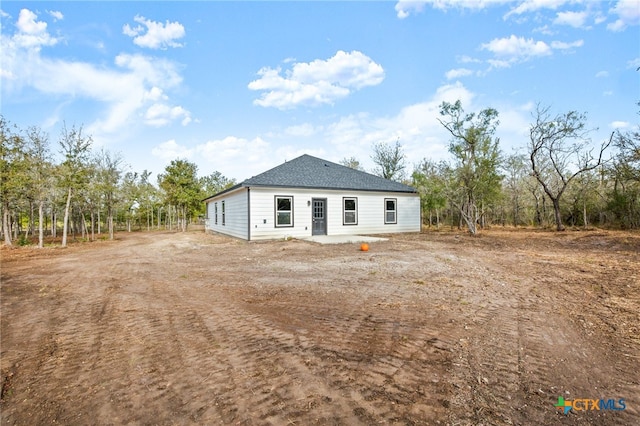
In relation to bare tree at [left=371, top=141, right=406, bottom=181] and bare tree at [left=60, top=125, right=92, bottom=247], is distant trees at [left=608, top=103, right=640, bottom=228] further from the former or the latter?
bare tree at [left=60, top=125, right=92, bottom=247]

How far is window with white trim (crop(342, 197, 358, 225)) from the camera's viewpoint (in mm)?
15375

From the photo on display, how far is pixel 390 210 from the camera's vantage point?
55.5ft

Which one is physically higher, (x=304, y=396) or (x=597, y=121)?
(x=597, y=121)

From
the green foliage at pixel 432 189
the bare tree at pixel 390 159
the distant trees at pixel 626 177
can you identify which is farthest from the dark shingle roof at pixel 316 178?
the bare tree at pixel 390 159

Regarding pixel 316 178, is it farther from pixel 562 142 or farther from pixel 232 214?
pixel 562 142

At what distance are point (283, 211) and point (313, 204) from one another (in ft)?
5.59

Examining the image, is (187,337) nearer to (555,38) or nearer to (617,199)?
(555,38)

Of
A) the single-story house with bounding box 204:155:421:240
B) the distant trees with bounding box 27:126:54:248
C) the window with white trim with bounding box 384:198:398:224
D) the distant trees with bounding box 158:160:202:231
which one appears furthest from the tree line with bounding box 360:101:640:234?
the distant trees with bounding box 27:126:54:248

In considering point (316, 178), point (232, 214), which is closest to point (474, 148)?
point (316, 178)

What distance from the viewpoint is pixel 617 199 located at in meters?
17.0

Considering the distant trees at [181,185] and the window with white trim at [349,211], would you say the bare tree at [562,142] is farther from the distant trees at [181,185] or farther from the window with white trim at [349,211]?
the distant trees at [181,185]

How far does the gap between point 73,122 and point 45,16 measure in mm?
7621

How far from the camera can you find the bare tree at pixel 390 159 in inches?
1115

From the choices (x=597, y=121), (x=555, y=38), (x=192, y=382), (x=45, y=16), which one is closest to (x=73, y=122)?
(x=45, y=16)
